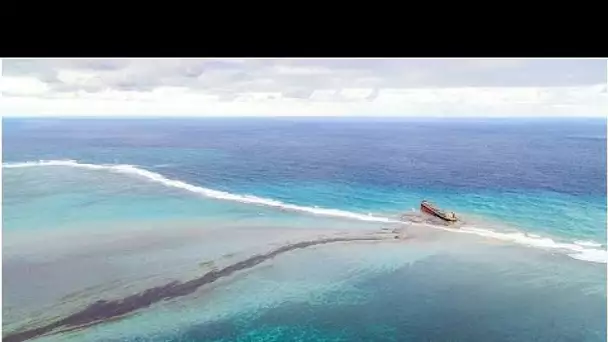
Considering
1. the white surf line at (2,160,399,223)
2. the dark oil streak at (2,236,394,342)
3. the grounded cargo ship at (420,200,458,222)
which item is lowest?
the dark oil streak at (2,236,394,342)

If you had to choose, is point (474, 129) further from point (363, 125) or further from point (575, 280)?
point (575, 280)

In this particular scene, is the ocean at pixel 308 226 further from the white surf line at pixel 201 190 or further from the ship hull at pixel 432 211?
the ship hull at pixel 432 211

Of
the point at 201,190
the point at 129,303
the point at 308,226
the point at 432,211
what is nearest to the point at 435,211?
the point at 432,211

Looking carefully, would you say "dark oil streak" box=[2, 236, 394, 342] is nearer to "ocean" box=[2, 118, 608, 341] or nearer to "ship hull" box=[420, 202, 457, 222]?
"ocean" box=[2, 118, 608, 341]

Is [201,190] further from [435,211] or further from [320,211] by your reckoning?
[435,211]

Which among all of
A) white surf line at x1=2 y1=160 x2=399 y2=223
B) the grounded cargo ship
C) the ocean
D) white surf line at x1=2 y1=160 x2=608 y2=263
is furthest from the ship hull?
white surf line at x1=2 y1=160 x2=399 y2=223
